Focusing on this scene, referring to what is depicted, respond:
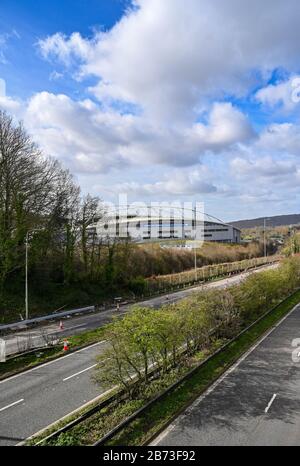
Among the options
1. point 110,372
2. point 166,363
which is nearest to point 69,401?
point 110,372

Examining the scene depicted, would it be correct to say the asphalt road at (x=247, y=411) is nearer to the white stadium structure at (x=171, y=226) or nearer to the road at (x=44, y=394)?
the road at (x=44, y=394)

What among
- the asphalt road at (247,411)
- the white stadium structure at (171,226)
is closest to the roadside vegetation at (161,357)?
the asphalt road at (247,411)

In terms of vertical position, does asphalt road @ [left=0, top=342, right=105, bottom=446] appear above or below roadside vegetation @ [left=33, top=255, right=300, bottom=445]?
below

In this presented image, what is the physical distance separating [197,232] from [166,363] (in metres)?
82.7

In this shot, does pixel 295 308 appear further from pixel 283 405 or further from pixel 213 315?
pixel 283 405

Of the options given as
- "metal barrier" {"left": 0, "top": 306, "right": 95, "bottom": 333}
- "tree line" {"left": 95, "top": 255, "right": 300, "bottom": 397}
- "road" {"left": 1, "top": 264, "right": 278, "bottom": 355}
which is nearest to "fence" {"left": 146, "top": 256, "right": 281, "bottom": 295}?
"metal barrier" {"left": 0, "top": 306, "right": 95, "bottom": 333}

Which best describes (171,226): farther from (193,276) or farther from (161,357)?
(161,357)

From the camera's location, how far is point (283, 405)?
1335 centimetres

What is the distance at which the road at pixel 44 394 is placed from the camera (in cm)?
1220

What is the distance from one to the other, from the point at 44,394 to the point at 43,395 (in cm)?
10

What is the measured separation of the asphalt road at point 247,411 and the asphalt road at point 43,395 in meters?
4.03

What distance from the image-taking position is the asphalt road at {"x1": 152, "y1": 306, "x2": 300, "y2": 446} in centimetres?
1095

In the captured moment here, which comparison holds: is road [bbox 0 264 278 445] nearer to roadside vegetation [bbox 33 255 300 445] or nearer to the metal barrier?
roadside vegetation [bbox 33 255 300 445]

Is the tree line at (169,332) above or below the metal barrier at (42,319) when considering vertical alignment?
above
